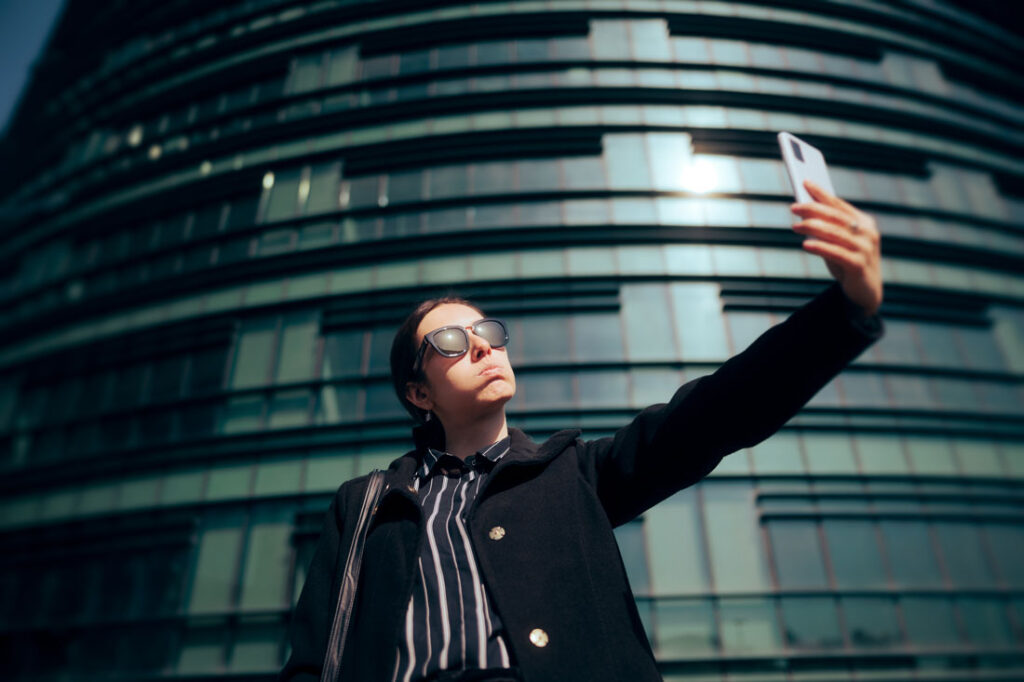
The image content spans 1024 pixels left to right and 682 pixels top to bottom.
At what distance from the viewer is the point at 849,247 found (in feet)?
4.60

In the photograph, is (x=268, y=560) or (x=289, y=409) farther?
(x=289, y=409)

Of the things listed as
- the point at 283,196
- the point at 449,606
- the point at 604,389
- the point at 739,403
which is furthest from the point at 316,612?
the point at 283,196

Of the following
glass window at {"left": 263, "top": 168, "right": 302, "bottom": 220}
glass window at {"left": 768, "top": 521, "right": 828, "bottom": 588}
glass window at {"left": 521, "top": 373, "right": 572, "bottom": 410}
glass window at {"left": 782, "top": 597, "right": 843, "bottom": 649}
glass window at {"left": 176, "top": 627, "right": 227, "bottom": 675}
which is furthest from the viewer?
glass window at {"left": 263, "top": 168, "right": 302, "bottom": 220}

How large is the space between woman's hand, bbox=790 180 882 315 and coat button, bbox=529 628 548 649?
124cm

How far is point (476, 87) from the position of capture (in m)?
13.0

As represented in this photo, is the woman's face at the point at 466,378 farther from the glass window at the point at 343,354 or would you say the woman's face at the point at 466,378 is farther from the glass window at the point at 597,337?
the glass window at the point at 343,354

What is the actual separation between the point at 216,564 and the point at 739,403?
435 inches

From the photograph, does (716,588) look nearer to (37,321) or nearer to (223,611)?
(223,611)

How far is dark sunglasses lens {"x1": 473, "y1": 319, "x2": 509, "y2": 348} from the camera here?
251cm

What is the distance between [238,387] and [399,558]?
1080 cm

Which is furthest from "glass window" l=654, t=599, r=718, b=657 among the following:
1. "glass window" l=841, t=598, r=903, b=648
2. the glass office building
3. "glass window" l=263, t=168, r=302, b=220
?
"glass window" l=263, t=168, r=302, b=220

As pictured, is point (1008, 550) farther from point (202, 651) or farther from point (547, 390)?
point (202, 651)

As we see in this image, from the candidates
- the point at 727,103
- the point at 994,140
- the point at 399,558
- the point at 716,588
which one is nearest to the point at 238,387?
the point at 716,588

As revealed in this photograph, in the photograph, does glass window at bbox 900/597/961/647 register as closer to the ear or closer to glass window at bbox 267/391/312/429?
the ear
